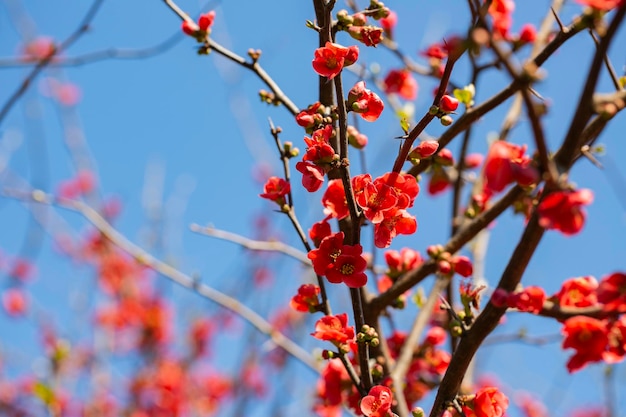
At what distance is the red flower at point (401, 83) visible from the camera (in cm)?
261

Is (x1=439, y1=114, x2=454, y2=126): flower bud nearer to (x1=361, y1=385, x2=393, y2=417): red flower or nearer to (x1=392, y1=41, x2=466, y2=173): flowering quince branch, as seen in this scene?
(x1=392, y1=41, x2=466, y2=173): flowering quince branch

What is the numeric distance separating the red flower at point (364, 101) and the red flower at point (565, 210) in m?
0.58

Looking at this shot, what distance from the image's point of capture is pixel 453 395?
4.64 feet

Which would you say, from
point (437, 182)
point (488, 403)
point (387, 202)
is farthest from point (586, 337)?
point (437, 182)

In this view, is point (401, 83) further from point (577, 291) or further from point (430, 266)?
point (577, 291)

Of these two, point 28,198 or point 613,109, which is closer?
point 613,109

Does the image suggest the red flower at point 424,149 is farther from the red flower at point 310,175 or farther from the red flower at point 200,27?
the red flower at point 200,27

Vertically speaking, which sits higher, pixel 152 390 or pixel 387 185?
pixel 152 390

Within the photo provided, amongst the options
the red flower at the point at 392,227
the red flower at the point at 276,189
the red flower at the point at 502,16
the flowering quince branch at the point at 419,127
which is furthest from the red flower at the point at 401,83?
the red flower at the point at 392,227

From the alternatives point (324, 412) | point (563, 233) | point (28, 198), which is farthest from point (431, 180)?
point (28, 198)

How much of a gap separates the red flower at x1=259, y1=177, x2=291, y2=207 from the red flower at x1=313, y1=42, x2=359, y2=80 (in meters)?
0.39

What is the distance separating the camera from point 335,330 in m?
1.48

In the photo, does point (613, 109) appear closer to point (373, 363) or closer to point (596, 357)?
point (596, 357)

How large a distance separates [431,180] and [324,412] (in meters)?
0.96
